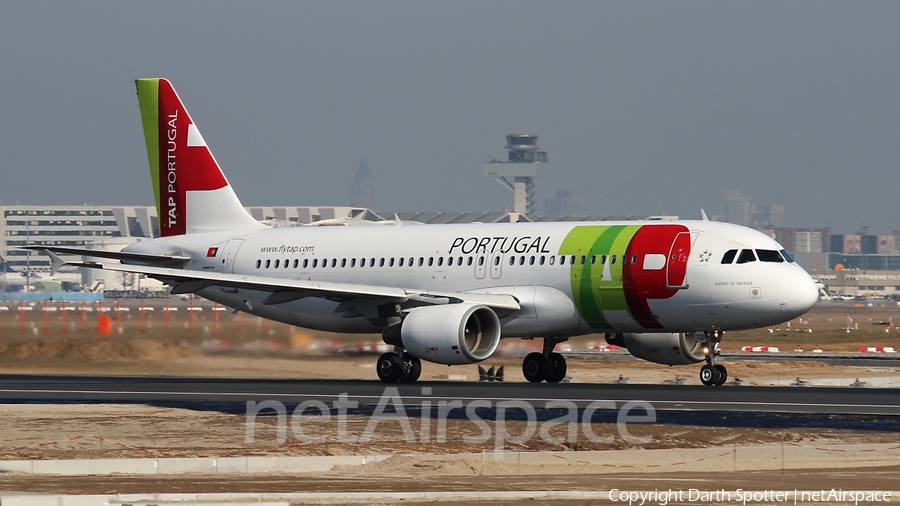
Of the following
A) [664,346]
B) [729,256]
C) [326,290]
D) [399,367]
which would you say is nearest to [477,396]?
[399,367]

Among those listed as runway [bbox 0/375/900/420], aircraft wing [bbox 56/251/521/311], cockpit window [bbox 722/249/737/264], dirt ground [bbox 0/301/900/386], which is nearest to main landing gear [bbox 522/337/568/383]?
dirt ground [bbox 0/301/900/386]

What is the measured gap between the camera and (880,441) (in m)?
17.7

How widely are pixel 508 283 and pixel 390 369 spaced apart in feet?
11.0

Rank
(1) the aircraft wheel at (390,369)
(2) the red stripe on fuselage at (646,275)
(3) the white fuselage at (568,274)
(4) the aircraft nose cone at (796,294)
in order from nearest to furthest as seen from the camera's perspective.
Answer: (4) the aircraft nose cone at (796,294) < (3) the white fuselage at (568,274) < (2) the red stripe on fuselage at (646,275) < (1) the aircraft wheel at (390,369)

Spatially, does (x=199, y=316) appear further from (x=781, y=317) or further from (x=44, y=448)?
(x=44, y=448)

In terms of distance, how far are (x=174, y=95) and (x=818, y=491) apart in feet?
96.1

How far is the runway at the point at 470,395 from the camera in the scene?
22.3 metres

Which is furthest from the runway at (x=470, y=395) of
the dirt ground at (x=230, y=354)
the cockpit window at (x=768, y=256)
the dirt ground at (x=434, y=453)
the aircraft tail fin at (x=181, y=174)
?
the aircraft tail fin at (x=181, y=174)

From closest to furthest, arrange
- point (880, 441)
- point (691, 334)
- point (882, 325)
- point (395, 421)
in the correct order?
point (880, 441) < point (395, 421) < point (691, 334) < point (882, 325)

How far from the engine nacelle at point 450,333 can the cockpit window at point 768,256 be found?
583cm

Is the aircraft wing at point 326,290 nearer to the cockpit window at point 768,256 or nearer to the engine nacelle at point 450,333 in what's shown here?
the engine nacelle at point 450,333

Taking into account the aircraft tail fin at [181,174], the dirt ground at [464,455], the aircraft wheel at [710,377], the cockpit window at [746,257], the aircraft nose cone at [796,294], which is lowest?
the dirt ground at [464,455]

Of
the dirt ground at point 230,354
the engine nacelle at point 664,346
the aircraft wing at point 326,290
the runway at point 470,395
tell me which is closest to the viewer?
the runway at point 470,395

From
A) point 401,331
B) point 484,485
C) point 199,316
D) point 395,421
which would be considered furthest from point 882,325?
point 484,485
